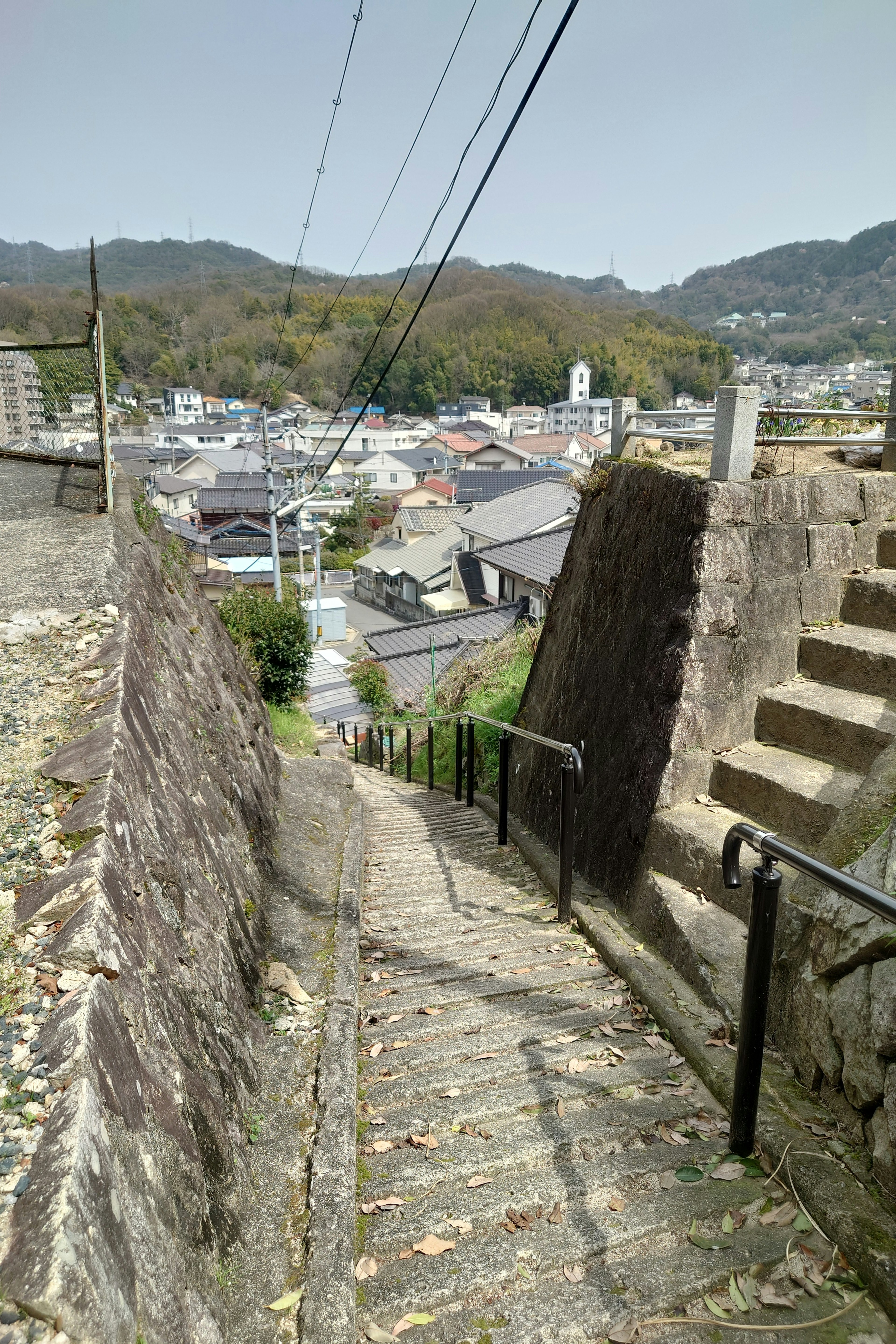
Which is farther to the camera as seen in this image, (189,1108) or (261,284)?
(261,284)

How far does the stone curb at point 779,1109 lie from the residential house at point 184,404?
85384mm

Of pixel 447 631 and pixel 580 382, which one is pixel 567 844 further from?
pixel 580 382

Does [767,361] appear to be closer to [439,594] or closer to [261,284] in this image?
[439,594]

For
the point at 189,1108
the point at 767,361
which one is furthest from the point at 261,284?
the point at 189,1108

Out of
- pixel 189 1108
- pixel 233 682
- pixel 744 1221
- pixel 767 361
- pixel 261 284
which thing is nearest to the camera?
pixel 189 1108

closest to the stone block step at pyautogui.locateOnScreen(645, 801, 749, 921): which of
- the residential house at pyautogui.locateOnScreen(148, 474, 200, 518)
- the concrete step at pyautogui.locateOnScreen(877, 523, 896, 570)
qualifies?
the concrete step at pyautogui.locateOnScreen(877, 523, 896, 570)

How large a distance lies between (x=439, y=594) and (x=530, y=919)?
92.0 feet

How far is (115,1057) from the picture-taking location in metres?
1.77

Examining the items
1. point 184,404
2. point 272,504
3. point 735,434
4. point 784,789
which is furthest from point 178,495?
point 784,789

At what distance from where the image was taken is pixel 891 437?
5281 millimetres

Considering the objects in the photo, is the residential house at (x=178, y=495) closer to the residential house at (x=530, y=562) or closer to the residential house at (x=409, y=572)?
the residential house at (x=409, y=572)

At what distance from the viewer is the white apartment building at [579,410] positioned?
87.8m

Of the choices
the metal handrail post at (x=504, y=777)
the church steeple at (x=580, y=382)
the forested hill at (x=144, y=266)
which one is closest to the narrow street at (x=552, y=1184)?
the metal handrail post at (x=504, y=777)

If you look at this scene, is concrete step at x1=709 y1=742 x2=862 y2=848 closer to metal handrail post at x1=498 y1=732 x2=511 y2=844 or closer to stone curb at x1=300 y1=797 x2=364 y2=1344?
metal handrail post at x1=498 y1=732 x2=511 y2=844
